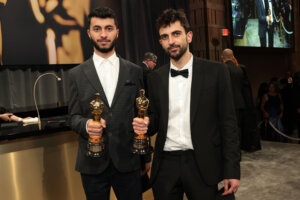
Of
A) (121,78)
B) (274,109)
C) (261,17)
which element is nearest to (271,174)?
(274,109)

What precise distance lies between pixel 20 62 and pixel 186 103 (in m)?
4.73

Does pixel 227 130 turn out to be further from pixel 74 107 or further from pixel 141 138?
pixel 74 107

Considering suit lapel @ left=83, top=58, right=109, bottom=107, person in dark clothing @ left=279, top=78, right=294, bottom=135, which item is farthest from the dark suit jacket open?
suit lapel @ left=83, top=58, right=109, bottom=107

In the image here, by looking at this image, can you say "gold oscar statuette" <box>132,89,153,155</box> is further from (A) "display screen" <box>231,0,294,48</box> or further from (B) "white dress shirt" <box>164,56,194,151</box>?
(A) "display screen" <box>231,0,294,48</box>

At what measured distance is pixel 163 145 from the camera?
6.41 feet

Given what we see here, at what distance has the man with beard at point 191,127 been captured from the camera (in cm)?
189

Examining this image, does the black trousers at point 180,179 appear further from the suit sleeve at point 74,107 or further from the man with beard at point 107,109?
the suit sleeve at point 74,107

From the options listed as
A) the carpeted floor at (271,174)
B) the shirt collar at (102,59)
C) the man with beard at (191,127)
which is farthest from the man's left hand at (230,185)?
the carpeted floor at (271,174)

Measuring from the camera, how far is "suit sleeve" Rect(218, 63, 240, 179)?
1.88 metres

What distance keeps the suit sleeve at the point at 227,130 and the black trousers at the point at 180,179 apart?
6.1 inches

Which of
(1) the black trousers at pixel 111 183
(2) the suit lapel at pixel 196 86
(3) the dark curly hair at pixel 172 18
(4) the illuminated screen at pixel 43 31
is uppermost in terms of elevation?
(4) the illuminated screen at pixel 43 31

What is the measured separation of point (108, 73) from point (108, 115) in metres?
0.27

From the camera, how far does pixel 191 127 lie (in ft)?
6.25

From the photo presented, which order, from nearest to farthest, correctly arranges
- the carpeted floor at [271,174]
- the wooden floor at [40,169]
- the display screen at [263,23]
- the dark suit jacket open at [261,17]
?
the wooden floor at [40,169] < the carpeted floor at [271,174] < the display screen at [263,23] < the dark suit jacket open at [261,17]
